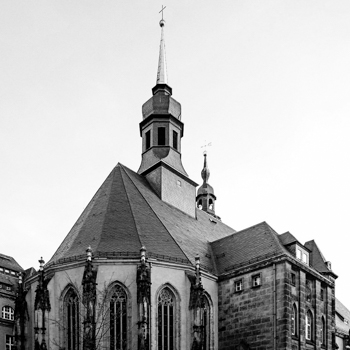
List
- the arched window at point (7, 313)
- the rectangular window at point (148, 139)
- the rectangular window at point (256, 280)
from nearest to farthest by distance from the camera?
the rectangular window at point (256, 280) < the arched window at point (7, 313) < the rectangular window at point (148, 139)

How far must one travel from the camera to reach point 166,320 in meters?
35.8

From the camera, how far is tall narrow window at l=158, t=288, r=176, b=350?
3538 cm

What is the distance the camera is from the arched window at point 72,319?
34906 mm

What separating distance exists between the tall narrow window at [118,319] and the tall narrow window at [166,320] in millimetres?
2185

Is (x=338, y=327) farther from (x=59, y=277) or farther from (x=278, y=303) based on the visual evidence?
(x=59, y=277)

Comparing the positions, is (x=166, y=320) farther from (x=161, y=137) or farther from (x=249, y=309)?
(x=161, y=137)

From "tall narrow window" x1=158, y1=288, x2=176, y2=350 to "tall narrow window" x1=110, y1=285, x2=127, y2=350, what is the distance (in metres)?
2.19

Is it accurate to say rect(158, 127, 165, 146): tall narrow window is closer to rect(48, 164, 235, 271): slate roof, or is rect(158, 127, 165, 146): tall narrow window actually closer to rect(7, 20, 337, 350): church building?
rect(48, 164, 235, 271): slate roof

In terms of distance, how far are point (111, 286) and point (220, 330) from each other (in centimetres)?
778

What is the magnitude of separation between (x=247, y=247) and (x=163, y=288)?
7099mm

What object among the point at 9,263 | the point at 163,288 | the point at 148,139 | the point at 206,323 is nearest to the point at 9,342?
the point at 9,263

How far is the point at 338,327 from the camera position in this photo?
49.5 metres

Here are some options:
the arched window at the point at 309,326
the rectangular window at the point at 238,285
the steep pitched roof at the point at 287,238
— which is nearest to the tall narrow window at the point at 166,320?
the rectangular window at the point at 238,285

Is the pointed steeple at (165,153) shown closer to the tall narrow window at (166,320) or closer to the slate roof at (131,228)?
the slate roof at (131,228)
